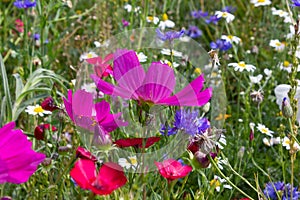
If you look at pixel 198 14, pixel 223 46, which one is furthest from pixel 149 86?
pixel 198 14

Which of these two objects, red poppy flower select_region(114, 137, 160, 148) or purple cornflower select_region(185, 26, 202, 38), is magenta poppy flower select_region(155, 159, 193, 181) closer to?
red poppy flower select_region(114, 137, 160, 148)

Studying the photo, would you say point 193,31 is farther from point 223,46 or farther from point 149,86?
point 149,86

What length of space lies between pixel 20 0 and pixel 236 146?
79 centimetres

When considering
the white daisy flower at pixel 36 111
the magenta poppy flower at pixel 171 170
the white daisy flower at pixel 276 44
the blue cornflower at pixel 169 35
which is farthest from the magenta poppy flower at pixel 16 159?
the white daisy flower at pixel 276 44

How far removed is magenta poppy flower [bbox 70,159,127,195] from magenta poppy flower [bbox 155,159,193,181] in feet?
0.21

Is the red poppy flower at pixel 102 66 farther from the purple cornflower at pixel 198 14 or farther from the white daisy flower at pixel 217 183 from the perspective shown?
the purple cornflower at pixel 198 14

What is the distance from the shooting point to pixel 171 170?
84 centimetres

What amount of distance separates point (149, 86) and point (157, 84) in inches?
0.5

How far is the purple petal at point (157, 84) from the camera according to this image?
0.77m

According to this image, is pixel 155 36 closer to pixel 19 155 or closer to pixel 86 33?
pixel 19 155

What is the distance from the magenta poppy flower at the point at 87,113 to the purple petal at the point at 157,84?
0.25 ft

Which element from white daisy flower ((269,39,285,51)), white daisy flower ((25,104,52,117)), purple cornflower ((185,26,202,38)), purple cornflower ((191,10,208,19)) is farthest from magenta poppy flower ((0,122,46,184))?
purple cornflower ((191,10,208,19))

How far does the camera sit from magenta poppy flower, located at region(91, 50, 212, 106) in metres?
0.77

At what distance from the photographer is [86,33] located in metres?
2.37
